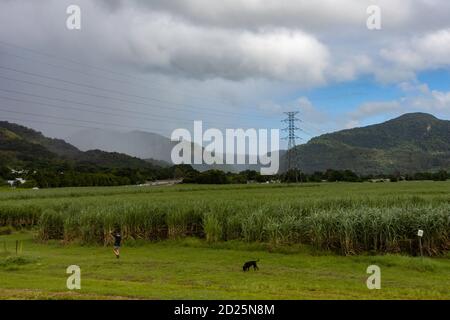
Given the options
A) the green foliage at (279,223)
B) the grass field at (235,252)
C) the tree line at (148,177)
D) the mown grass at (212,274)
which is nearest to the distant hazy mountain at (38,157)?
the tree line at (148,177)

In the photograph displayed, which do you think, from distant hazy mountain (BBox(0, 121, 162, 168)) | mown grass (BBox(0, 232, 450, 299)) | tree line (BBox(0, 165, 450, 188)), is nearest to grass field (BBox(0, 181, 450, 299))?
mown grass (BBox(0, 232, 450, 299))

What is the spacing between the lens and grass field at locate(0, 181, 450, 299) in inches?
542

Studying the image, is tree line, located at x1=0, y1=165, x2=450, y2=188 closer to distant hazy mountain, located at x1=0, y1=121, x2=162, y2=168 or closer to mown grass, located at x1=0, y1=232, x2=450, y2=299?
distant hazy mountain, located at x1=0, y1=121, x2=162, y2=168

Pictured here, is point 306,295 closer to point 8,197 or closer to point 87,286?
point 87,286

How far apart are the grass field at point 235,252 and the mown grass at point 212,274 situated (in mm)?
45

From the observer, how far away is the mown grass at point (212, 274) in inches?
496

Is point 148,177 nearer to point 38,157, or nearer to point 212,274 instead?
point 38,157

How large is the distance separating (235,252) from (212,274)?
19.9 ft

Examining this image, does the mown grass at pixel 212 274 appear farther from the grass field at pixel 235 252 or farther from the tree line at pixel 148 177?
the tree line at pixel 148 177

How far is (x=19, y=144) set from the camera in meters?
185

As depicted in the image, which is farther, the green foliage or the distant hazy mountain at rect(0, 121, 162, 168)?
the distant hazy mountain at rect(0, 121, 162, 168)

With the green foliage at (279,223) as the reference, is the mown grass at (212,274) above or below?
below

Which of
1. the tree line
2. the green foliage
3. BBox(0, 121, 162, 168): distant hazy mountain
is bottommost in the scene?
the green foliage

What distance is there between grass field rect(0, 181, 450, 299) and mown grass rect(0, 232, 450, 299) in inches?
1.8
